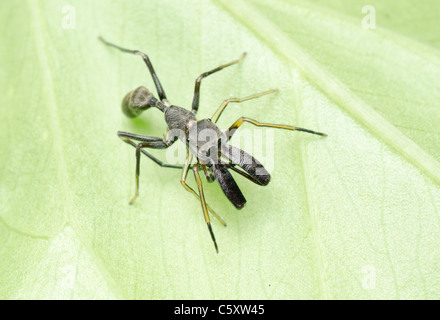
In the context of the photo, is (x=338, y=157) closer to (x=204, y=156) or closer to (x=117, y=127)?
(x=204, y=156)

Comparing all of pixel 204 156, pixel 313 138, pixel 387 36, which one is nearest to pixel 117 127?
pixel 204 156

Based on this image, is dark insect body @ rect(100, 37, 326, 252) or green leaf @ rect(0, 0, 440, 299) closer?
green leaf @ rect(0, 0, 440, 299)

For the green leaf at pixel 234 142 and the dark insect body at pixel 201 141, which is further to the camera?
the dark insect body at pixel 201 141
